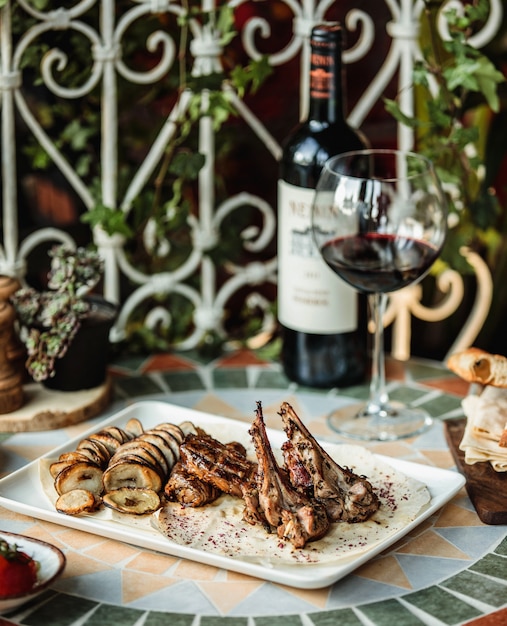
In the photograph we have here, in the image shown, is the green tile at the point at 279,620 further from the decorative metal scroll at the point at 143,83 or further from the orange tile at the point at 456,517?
the decorative metal scroll at the point at 143,83

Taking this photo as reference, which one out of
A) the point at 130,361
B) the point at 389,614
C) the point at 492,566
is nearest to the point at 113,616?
the point at 389,614

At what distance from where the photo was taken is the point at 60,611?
0.99 metres

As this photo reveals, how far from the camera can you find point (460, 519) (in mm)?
1160

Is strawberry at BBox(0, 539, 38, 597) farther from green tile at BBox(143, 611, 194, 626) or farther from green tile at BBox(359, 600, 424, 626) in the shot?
green tile at BBox(359, 600, 424, 626)

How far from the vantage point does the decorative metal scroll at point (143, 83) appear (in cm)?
154

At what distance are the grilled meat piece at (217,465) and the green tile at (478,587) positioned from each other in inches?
9.3

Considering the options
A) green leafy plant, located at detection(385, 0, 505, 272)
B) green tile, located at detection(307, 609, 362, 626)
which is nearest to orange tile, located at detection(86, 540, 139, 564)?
green tile, located at detection(307, 609, 362, 626)

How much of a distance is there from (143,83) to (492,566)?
3.18 ft

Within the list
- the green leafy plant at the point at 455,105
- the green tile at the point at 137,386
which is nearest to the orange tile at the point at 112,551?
the green tile at the point at 137,386

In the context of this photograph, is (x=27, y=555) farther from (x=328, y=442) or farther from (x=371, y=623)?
(x=328, y=442)

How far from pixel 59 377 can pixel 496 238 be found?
982 millimetres

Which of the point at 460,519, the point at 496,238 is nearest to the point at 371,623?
the point at 460,519

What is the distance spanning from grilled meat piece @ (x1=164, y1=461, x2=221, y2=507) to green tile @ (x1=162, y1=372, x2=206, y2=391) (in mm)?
414

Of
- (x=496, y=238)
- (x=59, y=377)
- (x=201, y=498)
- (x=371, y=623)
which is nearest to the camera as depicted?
(x=371, y=623)
